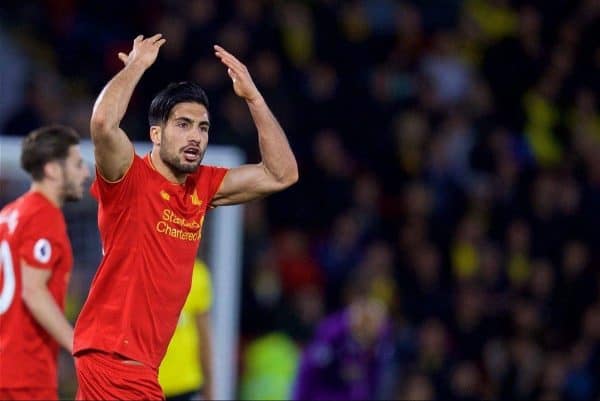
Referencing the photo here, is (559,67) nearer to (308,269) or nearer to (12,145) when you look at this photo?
(308,269)

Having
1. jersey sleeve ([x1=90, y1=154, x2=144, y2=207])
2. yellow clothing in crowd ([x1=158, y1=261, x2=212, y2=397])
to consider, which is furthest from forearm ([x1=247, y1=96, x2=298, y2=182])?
yellow clothing in crowd ([x1=158, y1=261, x2=212, y2=397])

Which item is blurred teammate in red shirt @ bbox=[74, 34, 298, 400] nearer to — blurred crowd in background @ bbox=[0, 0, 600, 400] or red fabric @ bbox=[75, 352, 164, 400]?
red fabric @ bbox=[75, 352, 164, 400]

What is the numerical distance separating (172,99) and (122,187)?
411mm

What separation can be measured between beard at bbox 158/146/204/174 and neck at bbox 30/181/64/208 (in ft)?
4.57

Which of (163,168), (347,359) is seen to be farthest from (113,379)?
(347,359)

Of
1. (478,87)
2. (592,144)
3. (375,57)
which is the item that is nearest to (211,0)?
(375,57)

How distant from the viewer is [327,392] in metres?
9.44

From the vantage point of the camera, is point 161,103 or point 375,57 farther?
point 375,57

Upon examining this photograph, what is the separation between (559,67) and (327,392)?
4.60 m

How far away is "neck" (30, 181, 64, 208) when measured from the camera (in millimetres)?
6812

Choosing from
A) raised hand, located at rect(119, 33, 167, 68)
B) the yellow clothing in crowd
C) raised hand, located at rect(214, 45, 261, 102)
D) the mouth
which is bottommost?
the yellow clothing in crowd

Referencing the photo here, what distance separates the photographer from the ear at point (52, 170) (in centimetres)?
684

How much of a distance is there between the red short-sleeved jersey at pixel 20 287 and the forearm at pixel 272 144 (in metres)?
1.34

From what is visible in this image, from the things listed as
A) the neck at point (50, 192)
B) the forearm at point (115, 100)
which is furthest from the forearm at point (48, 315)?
the forearm at point (115, 100)
